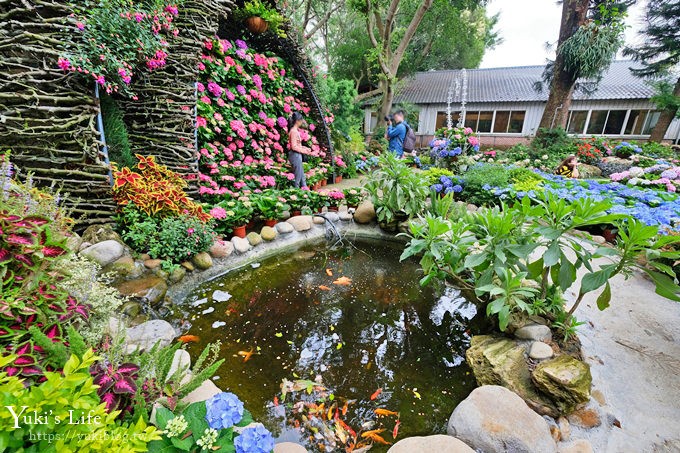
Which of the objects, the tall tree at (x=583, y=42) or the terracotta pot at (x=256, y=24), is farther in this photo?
the tall tree at (x=583, y=42)

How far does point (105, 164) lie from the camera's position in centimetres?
287

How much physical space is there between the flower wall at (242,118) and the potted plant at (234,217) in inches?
16.9

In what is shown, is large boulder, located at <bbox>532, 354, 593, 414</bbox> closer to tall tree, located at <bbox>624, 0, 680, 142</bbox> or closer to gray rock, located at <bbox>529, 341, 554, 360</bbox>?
gray rock, located at <bbox>529, 341, 554, 360</bbox>

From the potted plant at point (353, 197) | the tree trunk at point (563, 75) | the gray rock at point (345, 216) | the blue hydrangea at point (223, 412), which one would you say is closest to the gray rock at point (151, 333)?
the blue hydrangea at point (223, 412)

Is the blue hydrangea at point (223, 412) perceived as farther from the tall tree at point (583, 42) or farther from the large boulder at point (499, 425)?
the tall tree at point (583, 42)

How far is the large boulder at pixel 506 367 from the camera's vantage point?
1.74 metres

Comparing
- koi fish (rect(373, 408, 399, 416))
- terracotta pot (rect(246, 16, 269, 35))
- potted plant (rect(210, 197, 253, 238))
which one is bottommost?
koi fish (rect(373, 408, 399, 416))

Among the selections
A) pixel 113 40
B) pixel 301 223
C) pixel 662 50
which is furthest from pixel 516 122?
pixel 113 40

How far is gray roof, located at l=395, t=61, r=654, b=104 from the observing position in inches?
588

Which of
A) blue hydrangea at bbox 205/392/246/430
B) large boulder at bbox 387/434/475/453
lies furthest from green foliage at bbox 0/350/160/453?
large boulder at bbox 387/434/475/453

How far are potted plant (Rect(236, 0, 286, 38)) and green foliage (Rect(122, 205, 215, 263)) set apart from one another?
3652mm

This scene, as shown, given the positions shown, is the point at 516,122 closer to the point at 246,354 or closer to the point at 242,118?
the point at 242,118

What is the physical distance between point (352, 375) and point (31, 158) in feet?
10.5

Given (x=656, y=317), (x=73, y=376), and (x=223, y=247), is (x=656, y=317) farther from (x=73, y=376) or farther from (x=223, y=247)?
(x=223, y=247)
